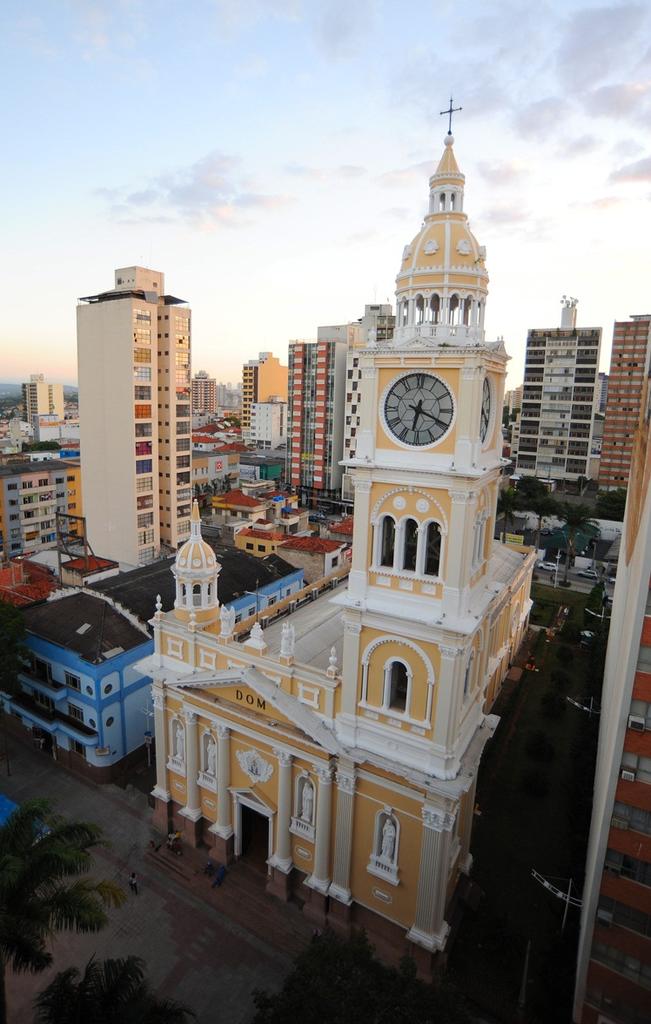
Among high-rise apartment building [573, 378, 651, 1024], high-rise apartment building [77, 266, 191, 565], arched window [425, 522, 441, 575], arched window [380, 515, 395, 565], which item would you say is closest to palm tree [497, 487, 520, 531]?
high-rise apartment building [77, 266, 191, 565]

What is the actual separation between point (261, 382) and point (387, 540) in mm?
146230

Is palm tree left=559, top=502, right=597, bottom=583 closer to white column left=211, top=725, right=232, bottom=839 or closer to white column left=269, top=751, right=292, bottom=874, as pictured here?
white column left=269, top=751, right=292, bottom=874

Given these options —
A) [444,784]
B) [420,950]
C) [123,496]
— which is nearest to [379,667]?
[444,784]

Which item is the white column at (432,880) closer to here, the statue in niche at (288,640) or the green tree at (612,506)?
the statue in niche at (288,640)

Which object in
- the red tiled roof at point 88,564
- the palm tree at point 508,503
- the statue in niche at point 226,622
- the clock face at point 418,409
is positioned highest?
the clock face at point 418,409

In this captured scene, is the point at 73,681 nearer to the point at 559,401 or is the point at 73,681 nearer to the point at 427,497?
the point at 427,497

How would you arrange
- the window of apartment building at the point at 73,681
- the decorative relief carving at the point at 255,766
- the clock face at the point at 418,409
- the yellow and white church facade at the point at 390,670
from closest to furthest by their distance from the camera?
the clock face at the point at 418,409
the yellow and white church facade at the point at 390,670
the decorative relief carving at the point at 255,766
the window of apartment building at the point at 73,681

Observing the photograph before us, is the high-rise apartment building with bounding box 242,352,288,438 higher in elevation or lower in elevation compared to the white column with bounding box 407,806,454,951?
higher

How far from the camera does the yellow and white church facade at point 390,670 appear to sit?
1875 cm

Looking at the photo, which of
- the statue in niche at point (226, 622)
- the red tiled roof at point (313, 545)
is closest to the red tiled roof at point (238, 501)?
the red tiled roof at point (313, 545)

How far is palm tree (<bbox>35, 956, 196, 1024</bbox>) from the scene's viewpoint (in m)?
15.0

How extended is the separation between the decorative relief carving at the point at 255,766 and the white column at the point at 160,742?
14.8 feet

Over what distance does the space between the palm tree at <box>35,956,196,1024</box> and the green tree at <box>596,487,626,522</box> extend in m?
80.5

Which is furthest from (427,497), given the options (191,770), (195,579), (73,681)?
(73,681)
